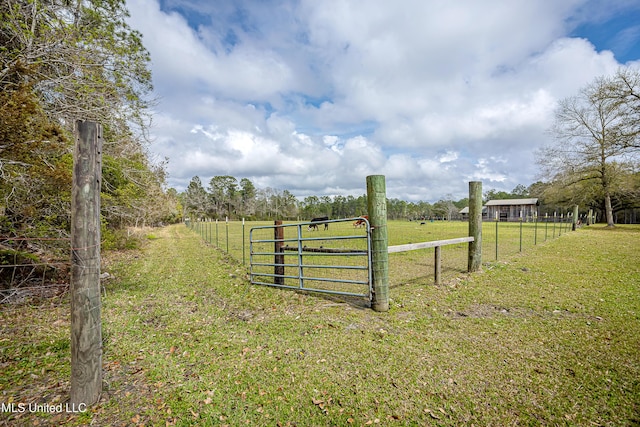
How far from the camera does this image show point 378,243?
15.9 ft

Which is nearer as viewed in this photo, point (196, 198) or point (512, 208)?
point (512, 208)

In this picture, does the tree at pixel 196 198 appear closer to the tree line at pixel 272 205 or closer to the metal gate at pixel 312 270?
the tree line at pixel 272 205

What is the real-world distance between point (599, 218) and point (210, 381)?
190ft

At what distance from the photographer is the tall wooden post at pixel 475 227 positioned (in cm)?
756

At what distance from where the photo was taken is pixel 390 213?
77.4 m

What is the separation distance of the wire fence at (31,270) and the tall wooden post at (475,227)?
9.00m

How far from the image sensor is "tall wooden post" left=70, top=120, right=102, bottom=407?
2680mm

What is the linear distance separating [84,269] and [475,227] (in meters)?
7.98

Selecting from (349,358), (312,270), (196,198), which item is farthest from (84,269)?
(196,198)

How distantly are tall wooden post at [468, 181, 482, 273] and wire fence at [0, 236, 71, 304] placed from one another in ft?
29.5

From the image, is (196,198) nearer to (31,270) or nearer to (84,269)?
(31,270)

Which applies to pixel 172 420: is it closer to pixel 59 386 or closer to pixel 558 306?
pixel 59 386

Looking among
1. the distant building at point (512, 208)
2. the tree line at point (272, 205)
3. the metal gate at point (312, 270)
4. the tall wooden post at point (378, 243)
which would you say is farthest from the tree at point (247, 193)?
the tall wooden post at point (378, 243)

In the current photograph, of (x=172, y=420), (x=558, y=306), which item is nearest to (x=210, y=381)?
(x=172, y=420)
